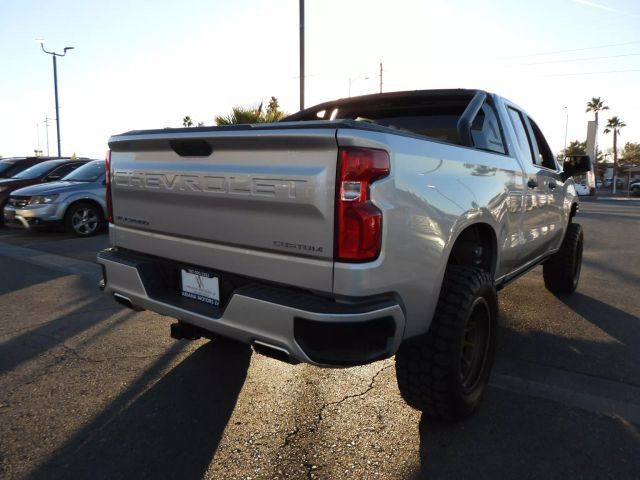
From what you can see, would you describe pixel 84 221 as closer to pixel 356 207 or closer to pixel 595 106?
pixel 356 207

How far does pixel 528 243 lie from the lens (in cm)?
399

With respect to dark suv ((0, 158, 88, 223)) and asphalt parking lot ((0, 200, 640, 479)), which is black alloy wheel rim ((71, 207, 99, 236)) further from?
asphalt parking lot ((0, 200, 640, 479))

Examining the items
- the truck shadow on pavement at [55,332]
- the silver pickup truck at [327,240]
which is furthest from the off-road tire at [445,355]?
the truck shadow on pavement at [55,332]

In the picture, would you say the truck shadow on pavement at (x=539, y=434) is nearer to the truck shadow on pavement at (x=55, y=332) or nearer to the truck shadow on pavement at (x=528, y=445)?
the truck shadow on pavement at (x=528, y=445)

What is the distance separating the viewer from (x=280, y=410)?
2959mm

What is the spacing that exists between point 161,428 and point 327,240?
1.44 metres

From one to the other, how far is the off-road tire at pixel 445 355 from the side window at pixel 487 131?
3.47ft

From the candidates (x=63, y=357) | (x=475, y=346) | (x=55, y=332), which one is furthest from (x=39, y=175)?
(x=475, y=346)

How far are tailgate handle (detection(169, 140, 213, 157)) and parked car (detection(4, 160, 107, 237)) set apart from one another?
7.98 m

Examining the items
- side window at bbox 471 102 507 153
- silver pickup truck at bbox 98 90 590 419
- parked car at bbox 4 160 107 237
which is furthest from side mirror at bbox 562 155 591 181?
parked car at bbox 4 160 107 237

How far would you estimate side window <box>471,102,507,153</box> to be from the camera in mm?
3428

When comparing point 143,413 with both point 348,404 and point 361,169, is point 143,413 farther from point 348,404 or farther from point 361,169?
point 361,169

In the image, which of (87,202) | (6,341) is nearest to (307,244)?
(6,341)

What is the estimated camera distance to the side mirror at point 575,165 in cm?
498
